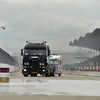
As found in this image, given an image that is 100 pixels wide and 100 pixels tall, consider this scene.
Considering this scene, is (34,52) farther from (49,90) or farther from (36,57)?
(49,90)

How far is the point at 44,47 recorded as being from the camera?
1294 inches

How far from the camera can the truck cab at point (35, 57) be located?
3291 centimetres

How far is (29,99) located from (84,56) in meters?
152

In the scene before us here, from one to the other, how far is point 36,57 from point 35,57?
12 cm

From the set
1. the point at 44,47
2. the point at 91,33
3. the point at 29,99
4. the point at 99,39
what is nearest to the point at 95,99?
the point at 29,99

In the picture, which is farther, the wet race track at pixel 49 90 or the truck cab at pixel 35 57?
the truck cab at pixel 35 57

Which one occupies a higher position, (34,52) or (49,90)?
(34,52)

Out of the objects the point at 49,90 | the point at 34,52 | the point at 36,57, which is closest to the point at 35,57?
the point at 36,57

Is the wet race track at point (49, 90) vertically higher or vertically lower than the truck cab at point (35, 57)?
lower

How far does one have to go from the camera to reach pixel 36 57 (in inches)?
1307

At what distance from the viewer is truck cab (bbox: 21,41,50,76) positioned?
32.9 metres

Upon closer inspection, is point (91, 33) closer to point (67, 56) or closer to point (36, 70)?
point (67, 56)

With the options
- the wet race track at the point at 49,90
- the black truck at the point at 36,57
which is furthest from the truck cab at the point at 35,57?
the wet race track at the point at 49,90

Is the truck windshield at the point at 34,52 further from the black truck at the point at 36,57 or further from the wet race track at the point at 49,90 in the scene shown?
the wet race track at the point at 49,90
